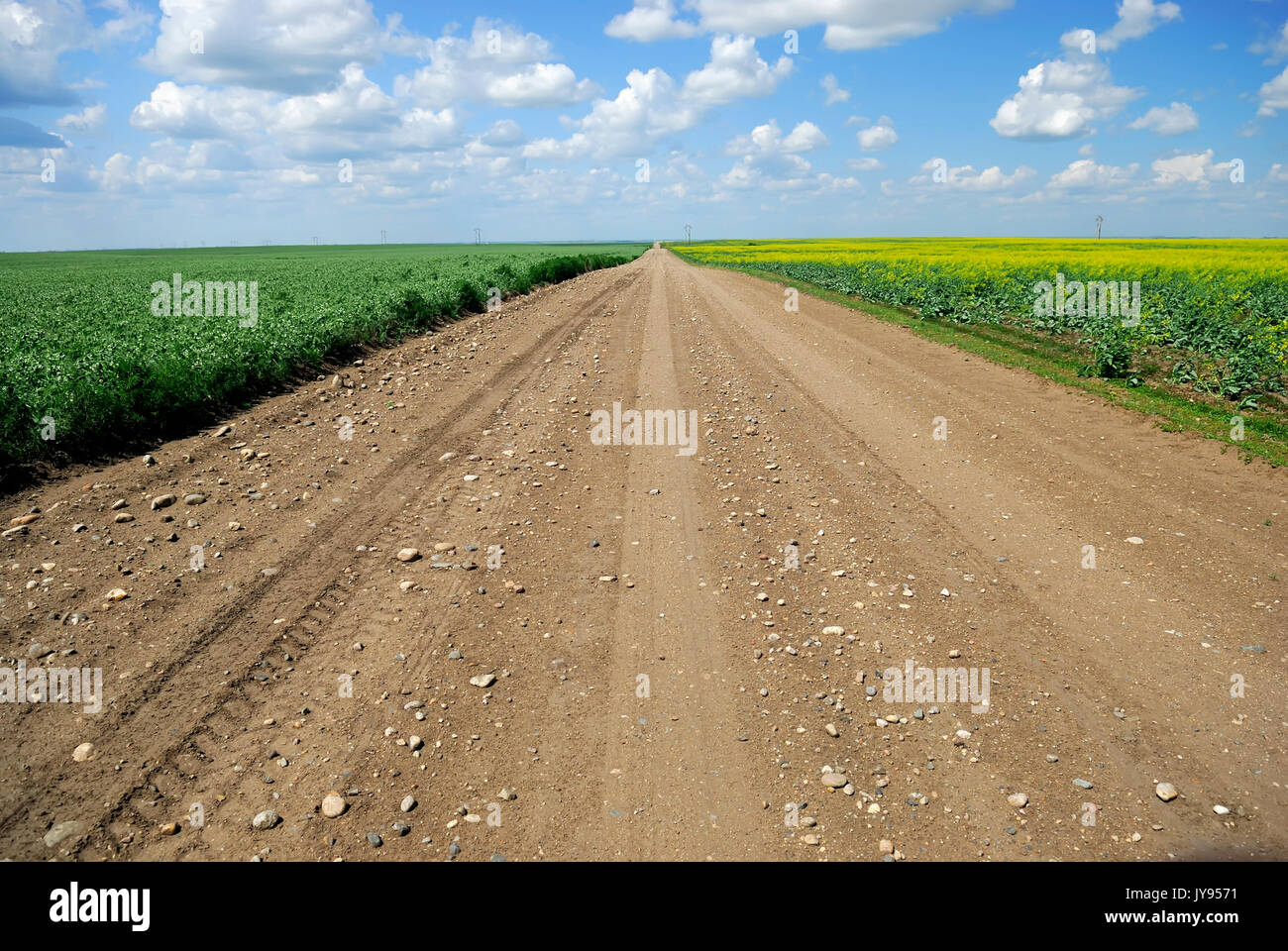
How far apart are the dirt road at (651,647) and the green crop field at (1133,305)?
4600 mm

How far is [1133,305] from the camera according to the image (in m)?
18.6

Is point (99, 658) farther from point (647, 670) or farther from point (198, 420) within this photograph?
point (198, 420)

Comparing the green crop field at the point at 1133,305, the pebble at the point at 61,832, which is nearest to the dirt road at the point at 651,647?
the pebble at the point at 61,832

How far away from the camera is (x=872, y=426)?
1091 centimetres

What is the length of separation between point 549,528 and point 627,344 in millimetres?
11712

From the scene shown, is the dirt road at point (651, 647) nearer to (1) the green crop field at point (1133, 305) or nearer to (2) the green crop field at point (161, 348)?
(2) the green crop field at point (161, 348)

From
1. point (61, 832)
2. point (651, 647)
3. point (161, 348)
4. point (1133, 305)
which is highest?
point (1133, 305)

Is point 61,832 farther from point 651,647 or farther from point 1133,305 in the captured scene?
point 1133,305

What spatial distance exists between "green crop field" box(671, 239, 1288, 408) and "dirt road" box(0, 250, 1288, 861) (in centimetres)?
460

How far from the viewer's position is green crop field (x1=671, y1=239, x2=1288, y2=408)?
43.8 ft

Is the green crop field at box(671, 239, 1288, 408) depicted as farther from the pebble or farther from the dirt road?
the pebble

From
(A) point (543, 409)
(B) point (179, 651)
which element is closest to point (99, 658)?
(B) point (179, 651)

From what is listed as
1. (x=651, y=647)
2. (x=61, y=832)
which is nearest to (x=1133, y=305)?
(x=651, y=647)

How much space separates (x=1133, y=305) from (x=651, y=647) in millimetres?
20067
